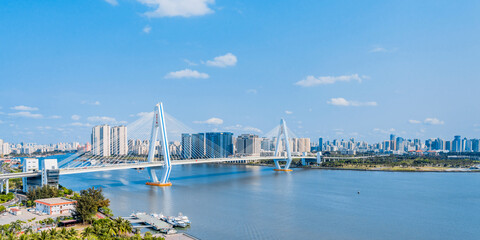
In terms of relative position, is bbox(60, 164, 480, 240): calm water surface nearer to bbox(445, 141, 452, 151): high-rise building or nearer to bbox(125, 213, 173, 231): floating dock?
bbox(125, 213, 173, 231): floating dock

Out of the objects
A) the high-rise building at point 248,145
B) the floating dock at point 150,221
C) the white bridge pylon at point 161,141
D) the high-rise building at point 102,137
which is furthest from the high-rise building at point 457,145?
→ the floating dock at point 150,221

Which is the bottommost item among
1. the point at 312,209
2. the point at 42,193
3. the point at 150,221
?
the point at 312,209

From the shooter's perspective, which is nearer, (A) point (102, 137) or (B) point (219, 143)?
(A) point (102, 137)

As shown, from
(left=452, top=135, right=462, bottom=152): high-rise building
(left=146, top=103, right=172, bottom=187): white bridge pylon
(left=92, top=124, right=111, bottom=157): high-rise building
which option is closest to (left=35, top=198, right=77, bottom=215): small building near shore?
(left=146, top=103, right=172, bottom=187): white bridge pylon

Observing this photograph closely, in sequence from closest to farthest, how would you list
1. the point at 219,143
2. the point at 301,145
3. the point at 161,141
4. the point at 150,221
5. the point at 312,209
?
the point at 150,221
the point at 312,209
the point at 161,141
the point at 219,143
the point at 301,145

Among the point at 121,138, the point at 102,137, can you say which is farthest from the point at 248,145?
the point at 102,137

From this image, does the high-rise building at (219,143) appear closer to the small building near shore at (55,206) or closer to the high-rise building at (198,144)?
the high-rise building at (198,144)

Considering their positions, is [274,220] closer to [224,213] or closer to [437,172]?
[224,213]

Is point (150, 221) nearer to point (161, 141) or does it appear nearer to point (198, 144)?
point (161, 141)

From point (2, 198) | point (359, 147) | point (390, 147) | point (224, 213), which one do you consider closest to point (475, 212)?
point (224, 213)
